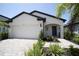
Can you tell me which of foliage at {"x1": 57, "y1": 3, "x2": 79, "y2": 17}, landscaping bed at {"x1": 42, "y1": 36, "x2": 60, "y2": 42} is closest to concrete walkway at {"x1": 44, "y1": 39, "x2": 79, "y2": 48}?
landscaping bed at {"x1": 42, "y1": 36, "x2": 60, "y2": 42}

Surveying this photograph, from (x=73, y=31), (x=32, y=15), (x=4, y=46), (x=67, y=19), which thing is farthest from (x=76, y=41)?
(x=4, y=46)

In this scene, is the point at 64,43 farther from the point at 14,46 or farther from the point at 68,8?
the point at 14,46

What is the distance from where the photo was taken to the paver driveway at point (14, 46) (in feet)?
20.0

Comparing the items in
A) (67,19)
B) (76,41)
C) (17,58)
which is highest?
(67,19)

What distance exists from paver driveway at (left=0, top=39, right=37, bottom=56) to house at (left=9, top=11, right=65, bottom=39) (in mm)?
208

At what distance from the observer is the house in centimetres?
665

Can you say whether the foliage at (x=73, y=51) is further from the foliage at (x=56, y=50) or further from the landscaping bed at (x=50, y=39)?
the landscaping bed at (x=50, y=39)

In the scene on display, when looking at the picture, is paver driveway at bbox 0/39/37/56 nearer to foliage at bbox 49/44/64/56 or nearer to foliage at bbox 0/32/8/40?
foliage at bbox 0/32/8/40

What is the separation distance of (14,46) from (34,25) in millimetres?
983

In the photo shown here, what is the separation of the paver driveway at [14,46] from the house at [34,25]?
0.68 ft

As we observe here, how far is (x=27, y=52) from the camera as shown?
5.89 meters

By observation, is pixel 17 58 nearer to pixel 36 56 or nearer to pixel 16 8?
pixel 36 56

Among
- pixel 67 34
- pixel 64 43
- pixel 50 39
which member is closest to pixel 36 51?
pixel 50 39

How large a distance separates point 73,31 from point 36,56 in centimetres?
141
